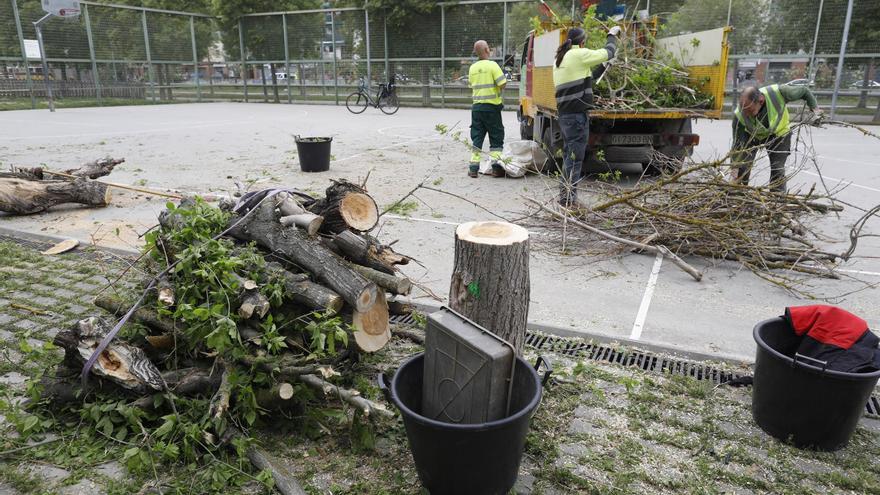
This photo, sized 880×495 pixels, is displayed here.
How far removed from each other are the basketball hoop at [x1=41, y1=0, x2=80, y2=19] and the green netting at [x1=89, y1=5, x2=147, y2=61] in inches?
137

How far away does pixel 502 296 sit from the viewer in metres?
2.93

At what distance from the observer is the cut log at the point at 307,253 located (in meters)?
3.17

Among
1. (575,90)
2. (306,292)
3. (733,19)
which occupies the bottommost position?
(306,292)

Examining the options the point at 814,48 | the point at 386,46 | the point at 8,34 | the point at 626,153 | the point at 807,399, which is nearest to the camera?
the point at 807,399

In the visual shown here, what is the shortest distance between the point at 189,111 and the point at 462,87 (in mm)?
10419

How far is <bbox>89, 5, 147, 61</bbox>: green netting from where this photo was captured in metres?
24.1

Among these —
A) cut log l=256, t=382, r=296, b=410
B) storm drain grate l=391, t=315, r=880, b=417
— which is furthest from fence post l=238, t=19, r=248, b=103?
cut log l=256, t=382, r=296, b=410

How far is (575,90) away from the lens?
7059 millimetres

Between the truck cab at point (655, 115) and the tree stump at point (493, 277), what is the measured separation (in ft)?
17.2

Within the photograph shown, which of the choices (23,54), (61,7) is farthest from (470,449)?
(23,54)

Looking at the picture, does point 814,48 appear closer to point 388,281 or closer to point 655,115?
point 655,115

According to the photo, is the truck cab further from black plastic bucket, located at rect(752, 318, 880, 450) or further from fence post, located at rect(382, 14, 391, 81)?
fence post, located at rect(382, 14, 391, 81)

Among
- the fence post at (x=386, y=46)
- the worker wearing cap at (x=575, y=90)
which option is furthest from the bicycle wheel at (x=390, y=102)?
the worker wearing cap at (x=575, y=90)

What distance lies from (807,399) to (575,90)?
16.5ft
